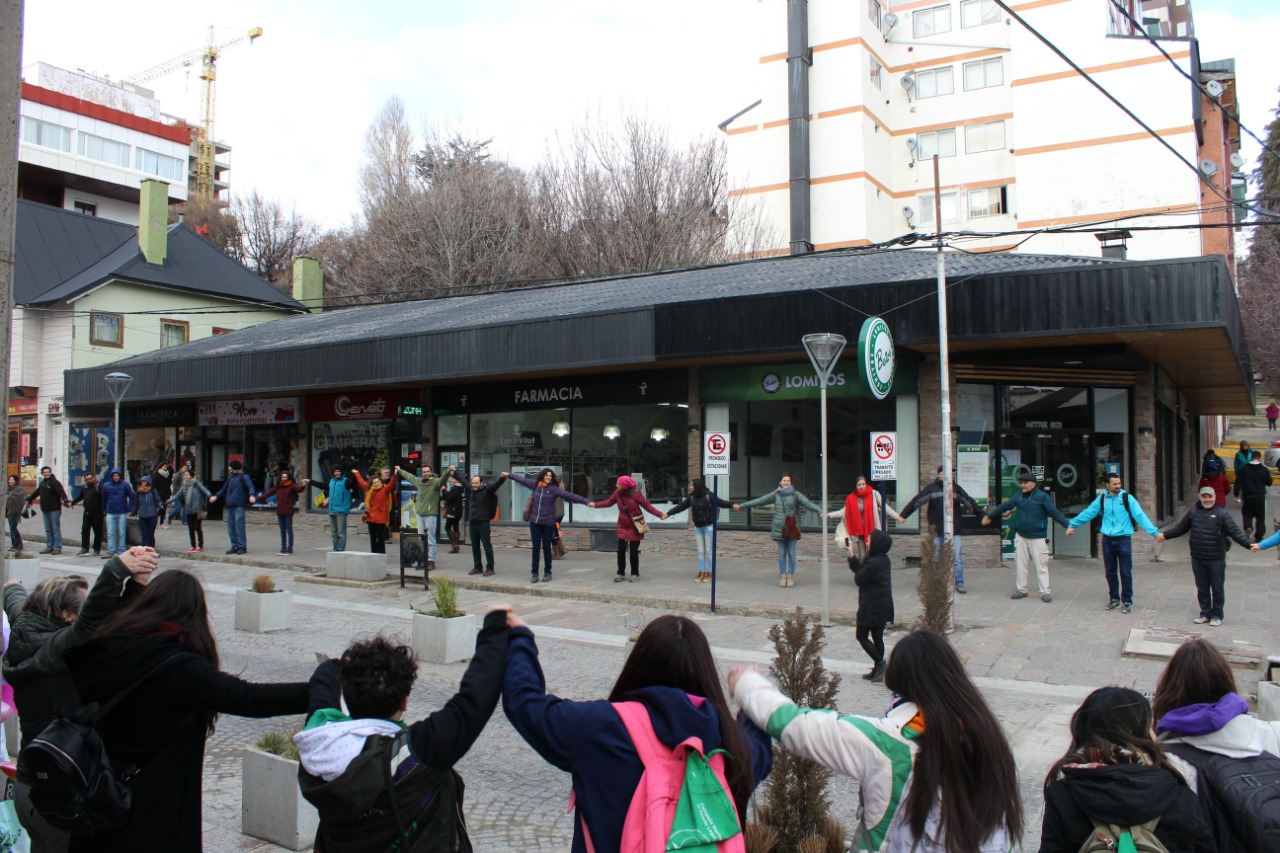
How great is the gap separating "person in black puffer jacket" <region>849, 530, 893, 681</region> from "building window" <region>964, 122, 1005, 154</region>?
122ft

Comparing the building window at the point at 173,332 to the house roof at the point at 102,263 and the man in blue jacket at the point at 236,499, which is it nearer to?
the house roof at the point at 102,263

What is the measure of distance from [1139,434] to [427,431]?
15.0m

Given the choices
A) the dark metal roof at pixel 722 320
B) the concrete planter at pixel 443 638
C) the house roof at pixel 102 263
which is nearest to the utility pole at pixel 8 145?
the concrete planter at pixel 443 638

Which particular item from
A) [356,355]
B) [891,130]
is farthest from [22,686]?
[891,130]

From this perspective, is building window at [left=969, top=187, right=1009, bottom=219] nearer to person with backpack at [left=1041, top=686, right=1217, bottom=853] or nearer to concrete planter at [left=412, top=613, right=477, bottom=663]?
concrete planter at [left=412, top=613, right=477, bottom=663]

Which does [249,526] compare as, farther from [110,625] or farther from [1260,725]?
[1260,725]

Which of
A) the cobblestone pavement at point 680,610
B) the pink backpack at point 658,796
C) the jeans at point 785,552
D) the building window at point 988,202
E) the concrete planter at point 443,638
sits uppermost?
the building window at point 988,202

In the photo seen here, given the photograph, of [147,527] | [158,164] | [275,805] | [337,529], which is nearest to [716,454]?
[337,529]

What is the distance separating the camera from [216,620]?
451 inches

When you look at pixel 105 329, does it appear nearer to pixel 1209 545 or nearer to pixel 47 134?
pixel 1209 545

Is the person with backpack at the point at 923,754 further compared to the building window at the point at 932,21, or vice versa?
the building window at the point at 932,21

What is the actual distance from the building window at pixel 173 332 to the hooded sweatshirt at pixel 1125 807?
114ft

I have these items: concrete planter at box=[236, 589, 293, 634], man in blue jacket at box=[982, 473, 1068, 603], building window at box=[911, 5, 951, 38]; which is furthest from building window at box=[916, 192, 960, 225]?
concrete planter at box=[236, 589, 293, 634]

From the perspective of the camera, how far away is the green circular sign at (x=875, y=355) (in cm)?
1248
